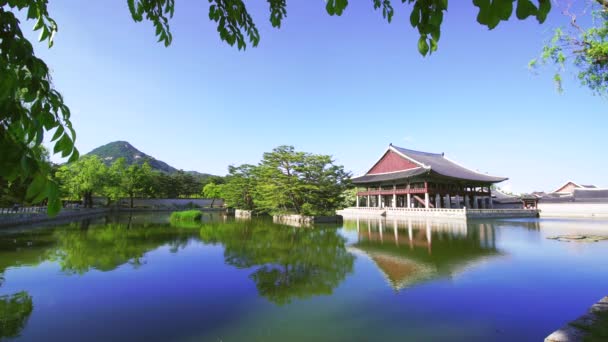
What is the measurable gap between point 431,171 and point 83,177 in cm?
3974

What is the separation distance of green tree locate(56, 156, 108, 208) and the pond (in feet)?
89.4

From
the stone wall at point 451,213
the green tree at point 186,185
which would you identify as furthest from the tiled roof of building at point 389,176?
the green tree at point 186,185

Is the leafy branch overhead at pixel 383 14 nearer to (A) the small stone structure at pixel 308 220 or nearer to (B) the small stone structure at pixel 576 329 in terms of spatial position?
(B) the small stone structure at pixel 576 329

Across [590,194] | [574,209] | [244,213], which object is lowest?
[244,213]

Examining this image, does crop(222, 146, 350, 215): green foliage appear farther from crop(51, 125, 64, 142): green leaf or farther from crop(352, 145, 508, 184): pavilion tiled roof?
crop(51, 125, 64, 142): green leaf

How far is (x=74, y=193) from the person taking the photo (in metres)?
35.3

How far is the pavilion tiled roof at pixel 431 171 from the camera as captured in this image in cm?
3316

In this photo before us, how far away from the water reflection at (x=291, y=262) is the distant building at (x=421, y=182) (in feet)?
71.2

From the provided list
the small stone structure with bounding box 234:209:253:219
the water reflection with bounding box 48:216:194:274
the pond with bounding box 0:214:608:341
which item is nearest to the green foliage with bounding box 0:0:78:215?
the pond with bounding box 0:214:608:341

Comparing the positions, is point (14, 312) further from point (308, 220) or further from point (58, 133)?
point (308, 220)

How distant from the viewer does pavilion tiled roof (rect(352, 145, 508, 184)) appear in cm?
3316

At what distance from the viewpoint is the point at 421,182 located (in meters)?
34.0

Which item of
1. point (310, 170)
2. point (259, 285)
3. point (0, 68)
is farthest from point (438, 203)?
point (0, 68)

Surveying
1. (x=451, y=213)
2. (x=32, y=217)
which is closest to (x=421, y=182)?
(x=451, y=213)
